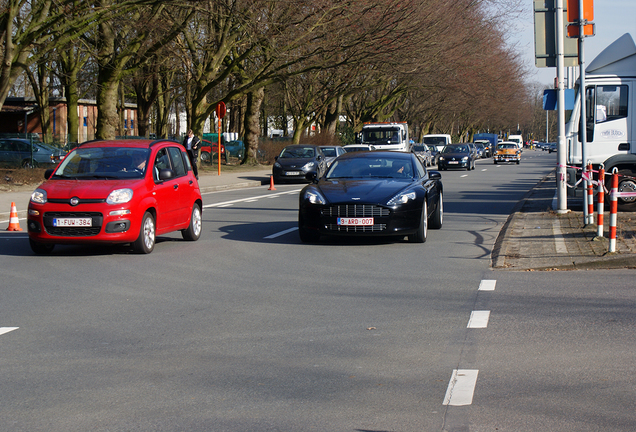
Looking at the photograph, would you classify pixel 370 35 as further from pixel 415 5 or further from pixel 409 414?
pixel 409 414

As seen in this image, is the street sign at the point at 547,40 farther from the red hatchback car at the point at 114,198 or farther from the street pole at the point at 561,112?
the red hatchback car at the point at 114,198

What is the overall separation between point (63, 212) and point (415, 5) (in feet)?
82.7

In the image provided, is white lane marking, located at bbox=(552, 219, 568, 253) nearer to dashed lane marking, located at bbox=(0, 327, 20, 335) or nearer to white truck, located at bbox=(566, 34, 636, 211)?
white truck, located at bbox=(566, 34, 636, 211)

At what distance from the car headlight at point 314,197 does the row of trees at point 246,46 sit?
12958mm

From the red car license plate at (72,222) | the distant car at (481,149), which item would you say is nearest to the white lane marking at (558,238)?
the red car license plate at (72,222)

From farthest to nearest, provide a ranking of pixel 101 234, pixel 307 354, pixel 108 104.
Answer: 1. pixel 108 104
2. pixel 101 234
3. pixel 307 354

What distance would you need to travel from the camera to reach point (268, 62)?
112ft

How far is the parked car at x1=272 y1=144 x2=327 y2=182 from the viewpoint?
30.8 meters

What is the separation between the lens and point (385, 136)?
4031 centimetres

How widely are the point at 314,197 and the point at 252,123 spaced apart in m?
30.6

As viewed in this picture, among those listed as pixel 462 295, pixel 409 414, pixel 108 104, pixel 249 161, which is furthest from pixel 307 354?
pixel 249 161

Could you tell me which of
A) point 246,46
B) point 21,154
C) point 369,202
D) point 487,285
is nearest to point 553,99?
point 369,202

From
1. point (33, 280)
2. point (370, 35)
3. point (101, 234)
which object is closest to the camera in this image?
point (33, 280)

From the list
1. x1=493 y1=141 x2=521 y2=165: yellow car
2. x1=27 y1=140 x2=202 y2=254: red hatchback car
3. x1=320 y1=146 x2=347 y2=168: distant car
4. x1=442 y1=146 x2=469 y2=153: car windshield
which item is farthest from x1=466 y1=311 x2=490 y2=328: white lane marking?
x1=493 y1=141 x2=521 y2=165: yellow car
